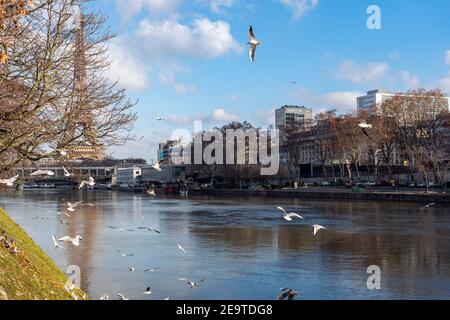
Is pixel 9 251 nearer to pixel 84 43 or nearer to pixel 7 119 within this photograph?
pixel 7 119

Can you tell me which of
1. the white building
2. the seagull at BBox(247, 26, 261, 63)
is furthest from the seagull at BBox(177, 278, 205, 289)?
the white building

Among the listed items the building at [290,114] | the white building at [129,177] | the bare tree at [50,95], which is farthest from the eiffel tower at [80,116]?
the white building at [129,177]

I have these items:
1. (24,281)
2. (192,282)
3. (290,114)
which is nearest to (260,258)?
(192,282)

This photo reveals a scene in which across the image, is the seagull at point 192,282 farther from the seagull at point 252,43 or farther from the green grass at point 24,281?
the seagull at point 252,43

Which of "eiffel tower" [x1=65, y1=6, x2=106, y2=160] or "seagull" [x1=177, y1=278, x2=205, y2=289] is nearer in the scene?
"eiffel tower" [x1=65, y1=6, x2=106, y2=160]

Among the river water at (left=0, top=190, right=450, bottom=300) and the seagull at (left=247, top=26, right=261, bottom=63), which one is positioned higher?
the seagull at (left=247, top=26, right=261, bottom=63)

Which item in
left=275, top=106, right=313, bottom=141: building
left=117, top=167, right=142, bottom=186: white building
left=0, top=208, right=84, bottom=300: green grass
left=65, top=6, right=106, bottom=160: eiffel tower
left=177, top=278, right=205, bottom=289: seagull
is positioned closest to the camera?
left=0, top=208, right=84, bottom=300: green grass

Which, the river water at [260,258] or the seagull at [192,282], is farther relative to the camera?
the river water at [260,258]

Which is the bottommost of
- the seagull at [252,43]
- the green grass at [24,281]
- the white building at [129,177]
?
the green grass at [24,281]

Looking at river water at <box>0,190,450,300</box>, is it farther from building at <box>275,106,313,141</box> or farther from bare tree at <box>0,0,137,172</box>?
building at <box>275,106,313,141</box>

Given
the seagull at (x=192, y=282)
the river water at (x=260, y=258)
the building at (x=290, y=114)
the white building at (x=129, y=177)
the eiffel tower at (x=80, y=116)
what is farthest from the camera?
the white building at (x=129, y=177)

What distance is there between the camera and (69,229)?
104 feet

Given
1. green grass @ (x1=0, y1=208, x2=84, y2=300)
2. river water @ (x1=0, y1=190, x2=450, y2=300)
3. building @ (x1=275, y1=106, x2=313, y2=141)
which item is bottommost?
river water @ (x1=0, y1=190, x2=450, y2=300)

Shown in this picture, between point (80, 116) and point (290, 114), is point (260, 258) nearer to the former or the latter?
point (80, 116)
